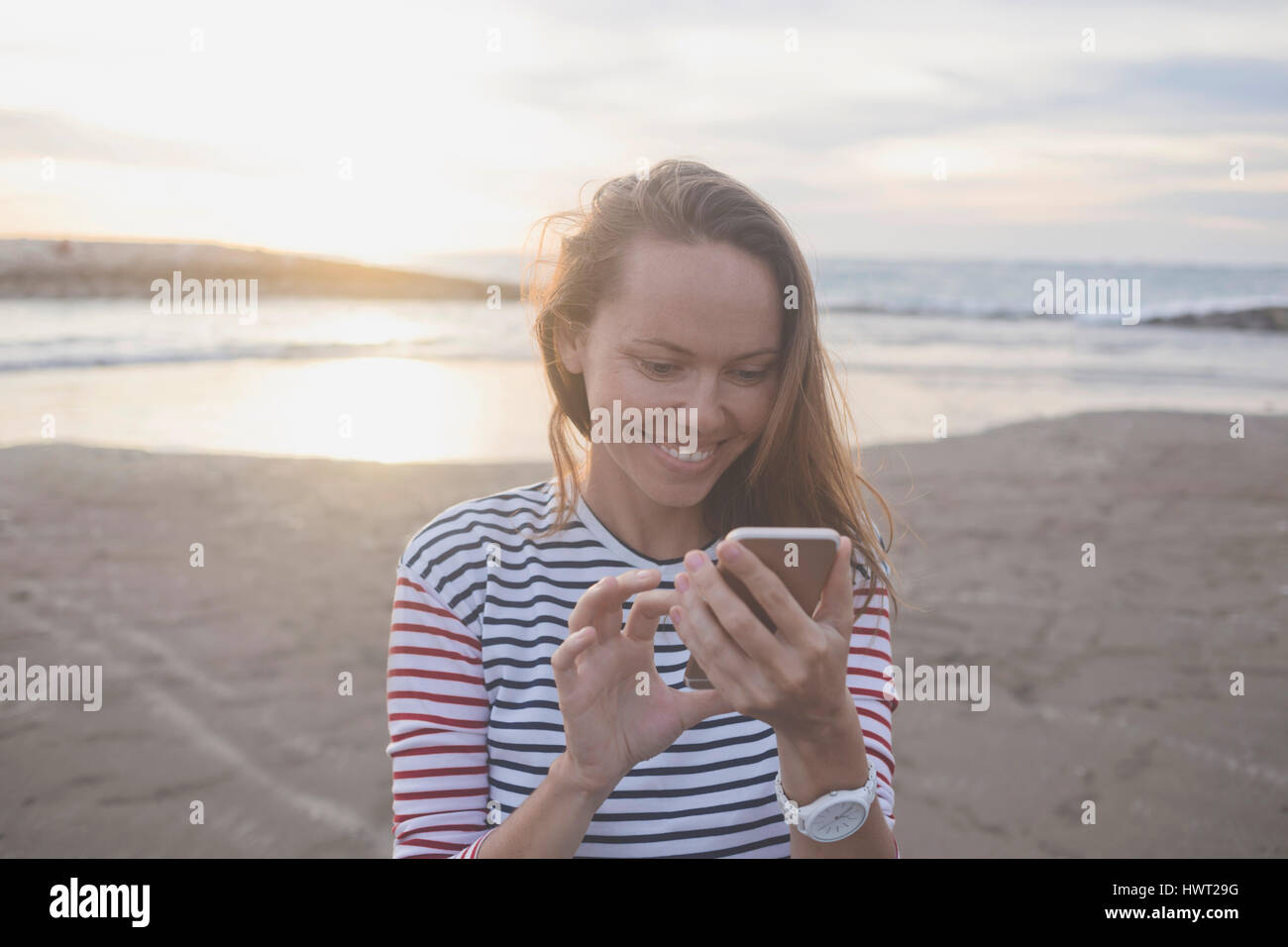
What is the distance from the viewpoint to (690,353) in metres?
2.30

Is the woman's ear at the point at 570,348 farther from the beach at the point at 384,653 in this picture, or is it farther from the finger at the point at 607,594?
the beach at the point at 384,653

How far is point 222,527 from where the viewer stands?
26.5ft

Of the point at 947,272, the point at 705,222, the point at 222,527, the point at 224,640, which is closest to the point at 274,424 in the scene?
the point at 222,527

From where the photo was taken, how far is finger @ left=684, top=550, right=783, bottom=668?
5.79ft

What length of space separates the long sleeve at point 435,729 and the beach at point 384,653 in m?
2.19

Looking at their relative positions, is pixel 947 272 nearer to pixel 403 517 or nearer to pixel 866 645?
pixel 403 517

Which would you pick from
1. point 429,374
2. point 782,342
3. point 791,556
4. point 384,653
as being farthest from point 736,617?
point 429,374

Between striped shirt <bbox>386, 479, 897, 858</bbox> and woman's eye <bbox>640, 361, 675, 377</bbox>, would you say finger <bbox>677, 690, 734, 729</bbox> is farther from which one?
woman's eye <bbox>640, 361, 675, 377</bbox>

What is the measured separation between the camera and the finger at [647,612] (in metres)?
1.90

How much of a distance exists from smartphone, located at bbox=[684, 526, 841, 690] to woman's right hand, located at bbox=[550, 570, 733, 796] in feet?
0.51

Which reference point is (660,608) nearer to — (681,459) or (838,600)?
(838,600)

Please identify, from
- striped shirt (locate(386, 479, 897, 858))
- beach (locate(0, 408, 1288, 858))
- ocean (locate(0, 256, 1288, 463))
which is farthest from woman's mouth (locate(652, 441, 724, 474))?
ocean (locate(0, 256, 1288, 463))

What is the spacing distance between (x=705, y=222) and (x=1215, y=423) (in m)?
13.5

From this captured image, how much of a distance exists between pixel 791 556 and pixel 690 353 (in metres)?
0.63
